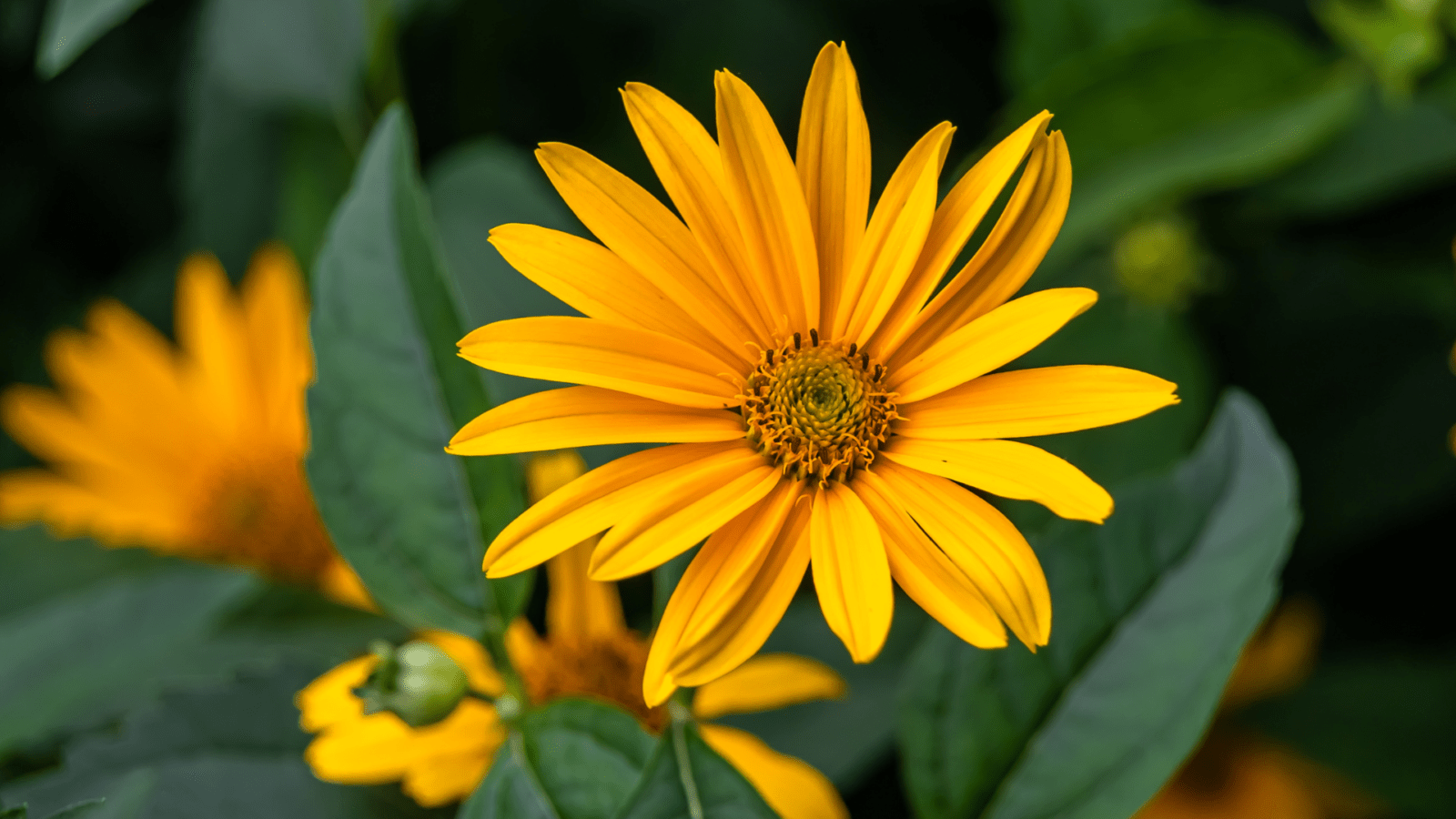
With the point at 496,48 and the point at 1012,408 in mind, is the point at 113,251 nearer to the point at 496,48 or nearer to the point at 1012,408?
the point at 496,48

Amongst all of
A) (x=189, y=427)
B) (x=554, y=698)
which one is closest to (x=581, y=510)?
(x=554, y=698)

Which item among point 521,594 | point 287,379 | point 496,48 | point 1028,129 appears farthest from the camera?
point 287,379

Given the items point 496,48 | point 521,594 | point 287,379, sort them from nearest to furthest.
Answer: point 521,594
point 496,48
point 287,379

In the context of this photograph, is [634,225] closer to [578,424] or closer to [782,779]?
[578,424]

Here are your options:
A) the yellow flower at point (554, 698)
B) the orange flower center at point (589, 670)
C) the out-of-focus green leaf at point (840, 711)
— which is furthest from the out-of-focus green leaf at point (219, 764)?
the out-of-focus green leaf at point (840, 711)

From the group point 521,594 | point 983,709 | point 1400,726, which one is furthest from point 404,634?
point 1400,726

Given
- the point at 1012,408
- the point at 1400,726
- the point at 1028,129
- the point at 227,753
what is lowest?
the point at 1400,726
